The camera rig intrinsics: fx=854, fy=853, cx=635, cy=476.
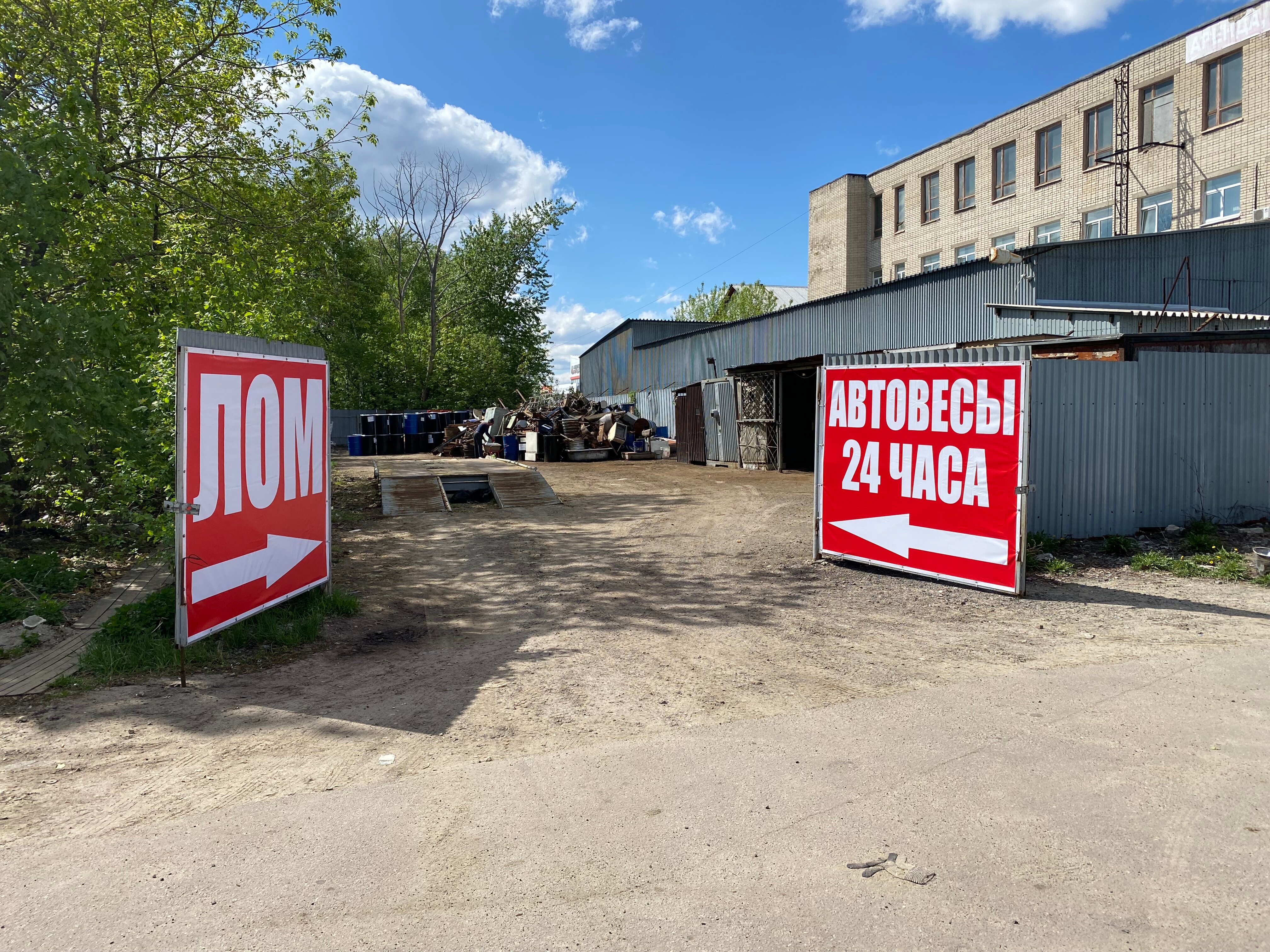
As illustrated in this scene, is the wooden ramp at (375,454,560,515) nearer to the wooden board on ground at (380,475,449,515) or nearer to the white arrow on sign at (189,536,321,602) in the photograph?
the wooden board on ground at (380,475,449,515)

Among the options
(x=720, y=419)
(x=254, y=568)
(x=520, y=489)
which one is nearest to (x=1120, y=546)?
(x=254, y=568)

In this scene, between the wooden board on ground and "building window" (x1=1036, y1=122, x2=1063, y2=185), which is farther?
"building window" (x1=1036, y1=122, x2=1063, y2=185)

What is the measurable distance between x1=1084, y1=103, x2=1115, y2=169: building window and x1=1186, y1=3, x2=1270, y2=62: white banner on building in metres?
3.07

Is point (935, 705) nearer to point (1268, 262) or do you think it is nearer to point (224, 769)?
point (224, 769)

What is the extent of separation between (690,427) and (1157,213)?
17841 mm

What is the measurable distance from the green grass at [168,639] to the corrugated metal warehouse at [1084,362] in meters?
6.85

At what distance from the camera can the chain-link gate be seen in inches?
990

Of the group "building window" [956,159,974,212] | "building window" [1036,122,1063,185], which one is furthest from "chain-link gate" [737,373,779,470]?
"building window" [956,159,974,212]

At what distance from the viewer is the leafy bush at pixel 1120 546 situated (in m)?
10.8

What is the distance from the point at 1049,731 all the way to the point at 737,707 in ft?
5.98

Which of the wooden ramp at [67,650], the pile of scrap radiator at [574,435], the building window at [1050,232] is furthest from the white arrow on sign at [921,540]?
the building window at [1050,232]

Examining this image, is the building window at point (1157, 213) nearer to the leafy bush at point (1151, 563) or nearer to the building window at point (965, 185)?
the building window at point (965, 185)

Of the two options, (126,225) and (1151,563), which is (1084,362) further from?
(126,225)

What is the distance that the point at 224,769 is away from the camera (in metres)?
4.52
